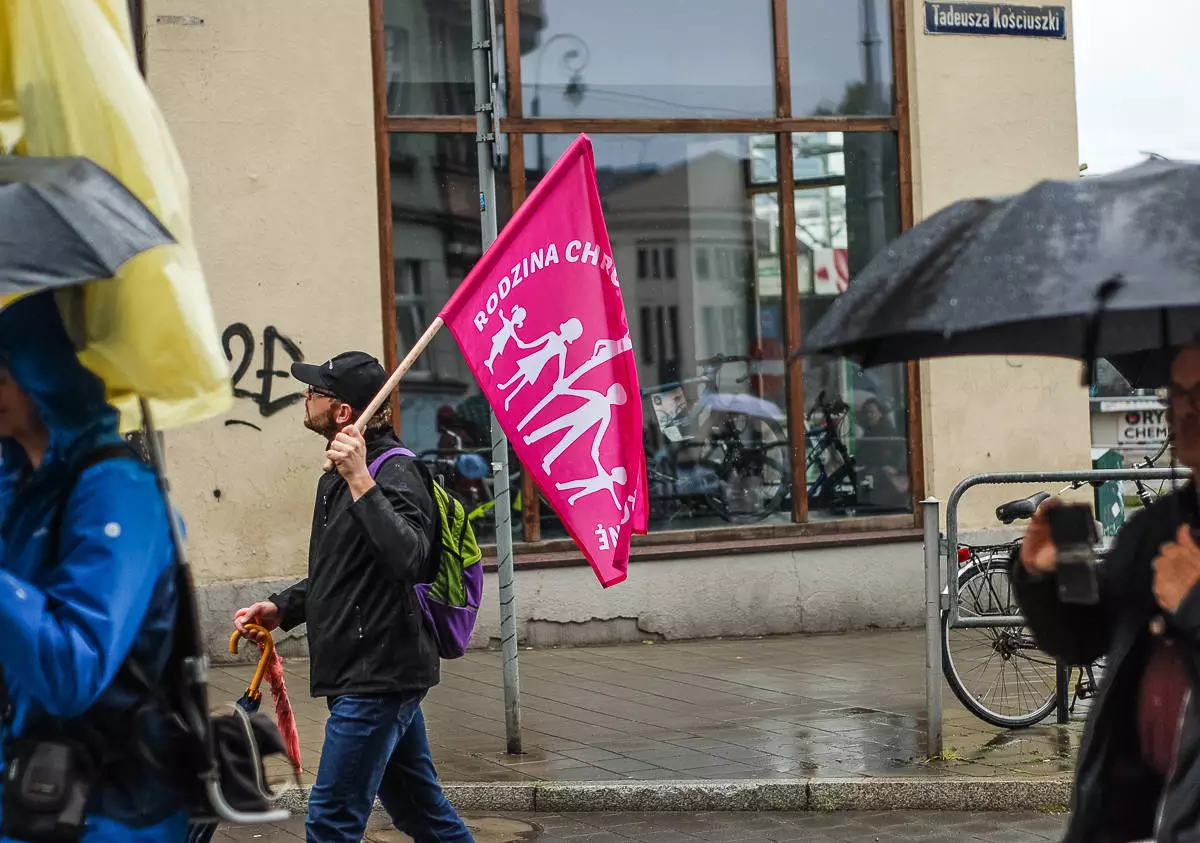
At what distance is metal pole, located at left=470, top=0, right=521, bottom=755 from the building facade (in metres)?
2.74

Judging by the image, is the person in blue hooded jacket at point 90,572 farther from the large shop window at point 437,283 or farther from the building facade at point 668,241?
the large shop window at point 437,283

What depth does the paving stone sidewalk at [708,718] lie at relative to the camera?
25.3ft

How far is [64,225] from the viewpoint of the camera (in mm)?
2666

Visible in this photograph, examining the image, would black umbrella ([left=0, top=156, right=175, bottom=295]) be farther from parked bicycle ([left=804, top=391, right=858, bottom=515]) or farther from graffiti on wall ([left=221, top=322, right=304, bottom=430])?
parked bicycle ([left=804, top=391, right=858, bottom=515])

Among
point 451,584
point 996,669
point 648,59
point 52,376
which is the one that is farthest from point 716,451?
point 52,376

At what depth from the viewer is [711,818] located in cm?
718

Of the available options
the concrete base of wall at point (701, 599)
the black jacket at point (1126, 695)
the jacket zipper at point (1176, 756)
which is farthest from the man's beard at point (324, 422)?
the concrete base of wall at point (701, 599)

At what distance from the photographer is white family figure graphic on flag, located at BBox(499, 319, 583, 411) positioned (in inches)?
264

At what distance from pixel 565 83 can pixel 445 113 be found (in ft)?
2.98

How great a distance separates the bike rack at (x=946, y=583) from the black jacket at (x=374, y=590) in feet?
10.6

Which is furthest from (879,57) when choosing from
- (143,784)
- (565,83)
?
(143,784)

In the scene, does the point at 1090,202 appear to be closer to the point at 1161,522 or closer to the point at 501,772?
the point at 1161,522

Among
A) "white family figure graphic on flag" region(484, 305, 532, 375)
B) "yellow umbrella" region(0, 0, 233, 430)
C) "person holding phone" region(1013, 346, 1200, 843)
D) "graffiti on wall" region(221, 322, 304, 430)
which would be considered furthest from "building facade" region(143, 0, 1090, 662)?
→ "person holding phone" region(1013, 346, 1200, 843)

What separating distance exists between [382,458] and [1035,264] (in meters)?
2.90
